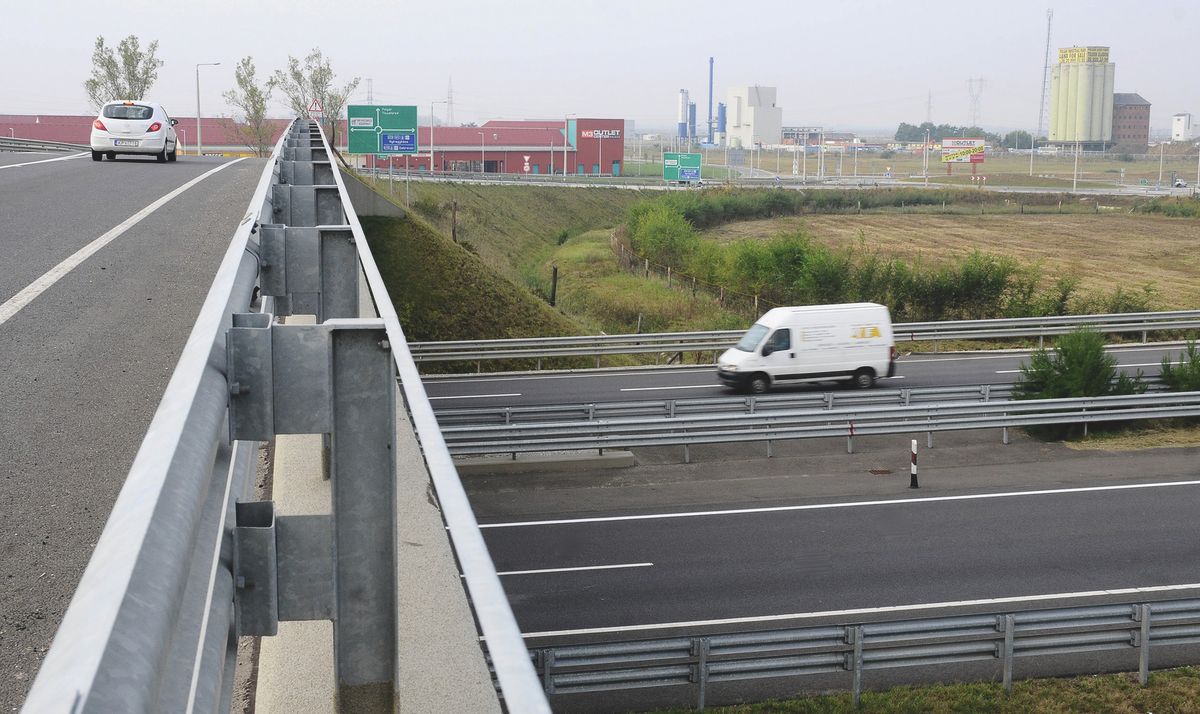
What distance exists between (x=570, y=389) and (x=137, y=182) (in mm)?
15706

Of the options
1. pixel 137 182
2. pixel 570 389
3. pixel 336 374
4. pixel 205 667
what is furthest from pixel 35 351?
pixel 570 389

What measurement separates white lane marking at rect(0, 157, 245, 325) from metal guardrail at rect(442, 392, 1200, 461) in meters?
8.85

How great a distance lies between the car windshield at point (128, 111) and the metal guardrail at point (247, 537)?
71.5 ft

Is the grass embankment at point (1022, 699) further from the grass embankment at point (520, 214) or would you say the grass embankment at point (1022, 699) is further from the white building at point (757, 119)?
the white building at point (757, 119)

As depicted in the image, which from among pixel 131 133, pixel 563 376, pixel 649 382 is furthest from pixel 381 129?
pixel 131 133

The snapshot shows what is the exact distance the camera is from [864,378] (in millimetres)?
30062

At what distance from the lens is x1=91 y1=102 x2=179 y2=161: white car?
2284 cm

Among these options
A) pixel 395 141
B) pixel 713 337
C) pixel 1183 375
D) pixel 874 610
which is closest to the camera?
pixel 874 610

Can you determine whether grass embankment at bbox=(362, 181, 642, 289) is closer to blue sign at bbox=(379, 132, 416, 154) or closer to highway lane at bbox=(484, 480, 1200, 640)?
blue sign at bbox=(379, 132, 416, 154)

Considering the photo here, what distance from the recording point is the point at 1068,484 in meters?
21.3

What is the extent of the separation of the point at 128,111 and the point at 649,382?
582 inches

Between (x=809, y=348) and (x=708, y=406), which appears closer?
(x=708, y=406)

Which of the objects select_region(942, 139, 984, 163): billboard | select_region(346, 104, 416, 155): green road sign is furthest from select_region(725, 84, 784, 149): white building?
select_region(346, 104, 416, 155): green road sign

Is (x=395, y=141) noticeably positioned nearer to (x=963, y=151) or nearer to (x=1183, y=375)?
(x=1183, y=375)
